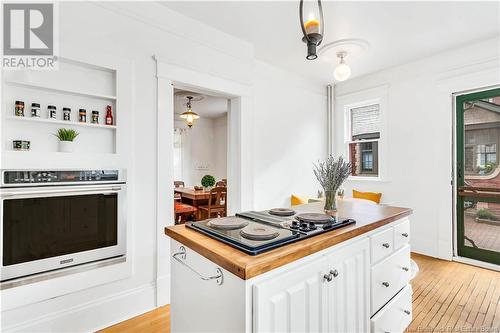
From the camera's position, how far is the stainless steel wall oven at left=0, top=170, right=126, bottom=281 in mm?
1706

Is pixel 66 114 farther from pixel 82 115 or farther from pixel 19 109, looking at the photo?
pixel 19 109

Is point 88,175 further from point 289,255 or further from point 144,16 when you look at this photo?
point 289,255

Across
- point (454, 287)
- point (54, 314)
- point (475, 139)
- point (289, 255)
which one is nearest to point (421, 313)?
point (454, 287)

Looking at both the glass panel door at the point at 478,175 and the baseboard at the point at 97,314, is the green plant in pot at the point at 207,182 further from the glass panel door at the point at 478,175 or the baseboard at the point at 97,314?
the glass panel door at the point at 478,175

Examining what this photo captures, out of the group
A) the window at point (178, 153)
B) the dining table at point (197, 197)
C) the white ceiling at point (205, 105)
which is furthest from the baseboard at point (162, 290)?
the window at point (178, 153)

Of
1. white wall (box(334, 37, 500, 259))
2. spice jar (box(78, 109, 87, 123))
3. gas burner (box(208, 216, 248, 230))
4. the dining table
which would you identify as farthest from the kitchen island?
the dining table

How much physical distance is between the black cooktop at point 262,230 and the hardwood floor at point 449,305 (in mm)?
1259

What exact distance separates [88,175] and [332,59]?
Result: 3141mm

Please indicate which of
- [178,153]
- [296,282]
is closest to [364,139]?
[296,282]

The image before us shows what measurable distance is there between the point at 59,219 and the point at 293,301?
1.80 metres

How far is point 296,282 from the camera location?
44.5 inches

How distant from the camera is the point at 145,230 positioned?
230 cm

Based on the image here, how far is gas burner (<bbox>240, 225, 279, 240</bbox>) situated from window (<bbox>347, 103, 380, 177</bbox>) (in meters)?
3.62

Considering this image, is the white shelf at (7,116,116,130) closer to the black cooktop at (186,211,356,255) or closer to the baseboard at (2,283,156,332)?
the black cooktop at (186,211,356,255)
